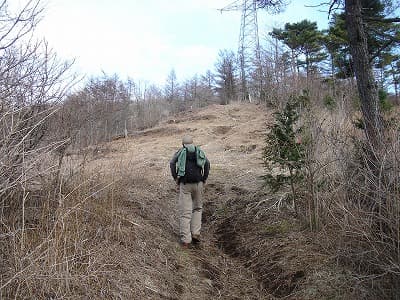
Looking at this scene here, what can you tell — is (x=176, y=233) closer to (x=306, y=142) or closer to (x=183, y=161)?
(x=183, y=161)

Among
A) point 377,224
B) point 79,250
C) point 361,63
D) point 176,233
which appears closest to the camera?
point 377,224

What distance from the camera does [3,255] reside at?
3.85m

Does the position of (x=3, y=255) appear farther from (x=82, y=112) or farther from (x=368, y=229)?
(x=368, y=229)

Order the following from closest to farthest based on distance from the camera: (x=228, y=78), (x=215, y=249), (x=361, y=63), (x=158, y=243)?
(x=361, y=63), (x=158, y=243), (x=215, y=249), (x=228, y=78)

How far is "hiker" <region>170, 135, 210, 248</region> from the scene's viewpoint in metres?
6.66

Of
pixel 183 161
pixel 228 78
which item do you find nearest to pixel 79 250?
pixel 183 161

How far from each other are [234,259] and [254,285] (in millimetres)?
1011

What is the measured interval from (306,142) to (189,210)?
240 cm

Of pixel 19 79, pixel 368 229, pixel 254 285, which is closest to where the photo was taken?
pixel 368 229

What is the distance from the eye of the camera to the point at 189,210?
677cm

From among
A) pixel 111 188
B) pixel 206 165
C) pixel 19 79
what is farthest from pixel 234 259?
pixel 19 79

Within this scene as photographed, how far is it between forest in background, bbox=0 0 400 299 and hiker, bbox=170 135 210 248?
1.39 m

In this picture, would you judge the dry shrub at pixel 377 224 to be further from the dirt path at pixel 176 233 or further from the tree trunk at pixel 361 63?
the tree trunk at pixel 361 63

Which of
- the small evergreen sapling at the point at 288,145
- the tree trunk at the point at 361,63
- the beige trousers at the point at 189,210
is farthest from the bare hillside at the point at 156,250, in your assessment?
the tree trunk at the point at 361,63
